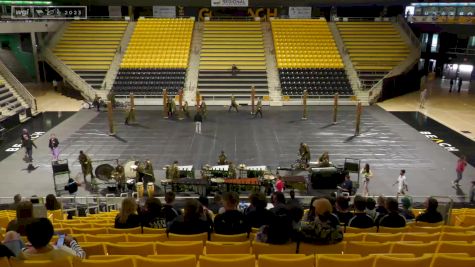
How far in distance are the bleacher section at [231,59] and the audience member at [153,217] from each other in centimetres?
2366

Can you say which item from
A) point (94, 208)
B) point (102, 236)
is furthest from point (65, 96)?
point (102, 236)

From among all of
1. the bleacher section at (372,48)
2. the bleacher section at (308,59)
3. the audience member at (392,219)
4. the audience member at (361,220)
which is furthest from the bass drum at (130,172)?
the bleacher section at (372,48)

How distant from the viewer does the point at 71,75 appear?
32.2m

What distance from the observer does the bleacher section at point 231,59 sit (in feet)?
105

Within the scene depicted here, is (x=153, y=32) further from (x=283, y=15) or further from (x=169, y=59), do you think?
(x=283, y=15)

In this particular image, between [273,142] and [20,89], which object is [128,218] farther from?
[20,89]

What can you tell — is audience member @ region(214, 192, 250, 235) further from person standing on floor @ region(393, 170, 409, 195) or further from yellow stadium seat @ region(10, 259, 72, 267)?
person standing on floor @ region(393, 170, 409, 195)

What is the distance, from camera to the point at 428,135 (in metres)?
21.7

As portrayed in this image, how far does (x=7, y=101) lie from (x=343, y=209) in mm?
25072

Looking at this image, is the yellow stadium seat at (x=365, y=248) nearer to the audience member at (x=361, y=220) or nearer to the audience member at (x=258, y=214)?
the audience member at (x=361, y=220)

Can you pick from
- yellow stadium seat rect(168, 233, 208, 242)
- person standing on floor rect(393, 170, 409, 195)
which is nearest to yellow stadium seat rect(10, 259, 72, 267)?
yellow stadium seat rect(168, 233, 208, 242)

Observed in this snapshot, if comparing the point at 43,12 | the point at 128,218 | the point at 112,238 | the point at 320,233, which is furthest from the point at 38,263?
the point at 43,12

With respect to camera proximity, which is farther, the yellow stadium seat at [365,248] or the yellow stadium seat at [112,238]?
the yellow stadium seat at [112,238]

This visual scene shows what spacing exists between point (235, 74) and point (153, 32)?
9630 millimetres
